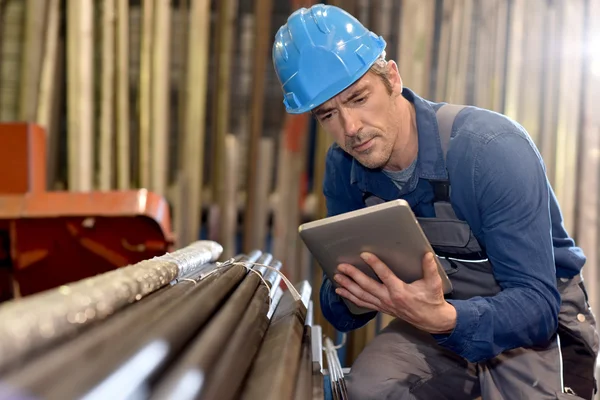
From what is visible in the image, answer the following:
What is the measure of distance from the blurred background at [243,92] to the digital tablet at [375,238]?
4.76ft

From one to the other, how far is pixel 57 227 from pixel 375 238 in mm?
1088

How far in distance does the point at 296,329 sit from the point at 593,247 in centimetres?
202

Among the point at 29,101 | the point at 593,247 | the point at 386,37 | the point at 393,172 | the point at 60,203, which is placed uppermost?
the point at 386,37

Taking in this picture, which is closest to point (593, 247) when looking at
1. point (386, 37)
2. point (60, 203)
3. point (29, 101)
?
point (386, 37)

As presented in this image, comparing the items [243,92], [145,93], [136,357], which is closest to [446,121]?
[136,357]

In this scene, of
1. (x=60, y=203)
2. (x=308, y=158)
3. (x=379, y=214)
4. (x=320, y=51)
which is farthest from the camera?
(x=308, y=158)

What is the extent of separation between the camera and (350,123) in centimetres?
137

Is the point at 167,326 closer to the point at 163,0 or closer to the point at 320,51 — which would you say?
the point at 320,51

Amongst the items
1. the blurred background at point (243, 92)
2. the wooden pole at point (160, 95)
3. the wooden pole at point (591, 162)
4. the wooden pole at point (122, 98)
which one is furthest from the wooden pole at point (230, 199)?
the wooden pole at point (591, 162)

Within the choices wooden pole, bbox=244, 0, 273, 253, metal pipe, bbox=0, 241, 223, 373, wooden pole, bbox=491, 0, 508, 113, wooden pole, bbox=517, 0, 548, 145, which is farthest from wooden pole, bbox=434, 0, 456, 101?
metal pipe, bbox=0, 241, 223, 373

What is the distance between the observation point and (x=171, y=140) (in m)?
2.80

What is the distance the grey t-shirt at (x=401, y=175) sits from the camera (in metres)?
1.45

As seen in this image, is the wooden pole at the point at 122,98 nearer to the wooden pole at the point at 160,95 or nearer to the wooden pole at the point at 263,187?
the wooden pole at the point at 160,95

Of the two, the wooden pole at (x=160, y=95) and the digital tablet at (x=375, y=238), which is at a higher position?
the wooden pole at (x=160, y=95)
